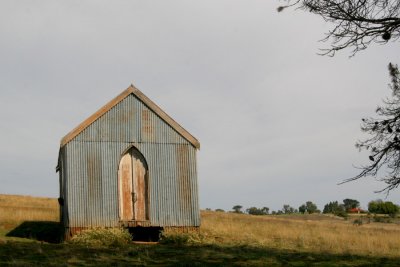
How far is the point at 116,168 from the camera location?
25.8 metres

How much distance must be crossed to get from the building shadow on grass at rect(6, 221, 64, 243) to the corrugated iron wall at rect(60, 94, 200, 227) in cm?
207

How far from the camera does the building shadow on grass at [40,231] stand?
26.9 meters

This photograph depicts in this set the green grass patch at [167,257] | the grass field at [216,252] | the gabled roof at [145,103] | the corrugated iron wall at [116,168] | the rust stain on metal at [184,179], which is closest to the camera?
the green grass patch at [167,257]

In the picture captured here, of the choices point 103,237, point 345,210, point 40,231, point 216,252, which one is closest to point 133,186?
point 103,237

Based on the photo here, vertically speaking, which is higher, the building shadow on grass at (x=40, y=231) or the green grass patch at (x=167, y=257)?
the building shadow on grass at (x=40, y=231)

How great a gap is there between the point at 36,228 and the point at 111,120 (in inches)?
315

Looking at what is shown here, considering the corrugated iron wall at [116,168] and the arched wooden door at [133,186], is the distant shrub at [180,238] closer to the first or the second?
the corrugated iron wall at [116,168]

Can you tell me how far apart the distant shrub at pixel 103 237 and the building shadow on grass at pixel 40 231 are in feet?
6.43

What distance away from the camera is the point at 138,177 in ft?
86.1

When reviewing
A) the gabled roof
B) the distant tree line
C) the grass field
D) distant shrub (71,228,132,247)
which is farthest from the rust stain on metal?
the distant tree line

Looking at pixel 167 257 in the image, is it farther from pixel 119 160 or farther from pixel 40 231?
pixel 40 231

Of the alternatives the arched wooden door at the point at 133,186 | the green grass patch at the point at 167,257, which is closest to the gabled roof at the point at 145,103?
the arched wooden door at the point at 133,186

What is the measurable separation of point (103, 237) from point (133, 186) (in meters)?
3.05

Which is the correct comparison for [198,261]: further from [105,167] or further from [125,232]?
[105,167]
